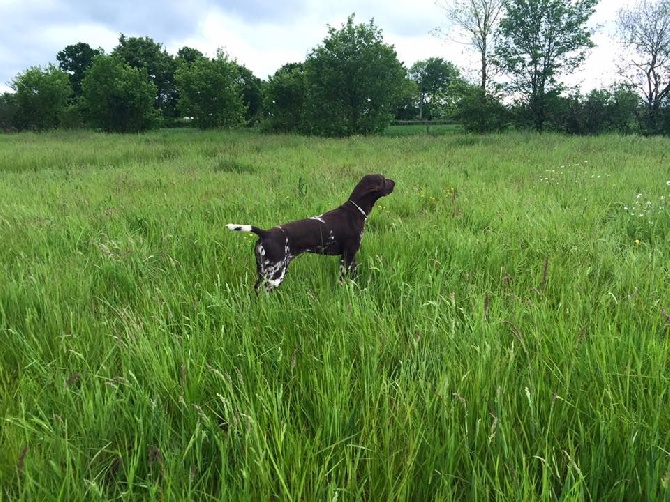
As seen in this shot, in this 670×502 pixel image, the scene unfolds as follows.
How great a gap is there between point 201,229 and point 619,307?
11.8 ft

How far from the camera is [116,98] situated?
97.2 feet

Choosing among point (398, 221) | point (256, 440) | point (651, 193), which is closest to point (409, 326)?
point (256, 440)

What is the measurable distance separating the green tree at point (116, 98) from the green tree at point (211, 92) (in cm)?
362

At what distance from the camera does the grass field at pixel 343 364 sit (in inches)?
47.1

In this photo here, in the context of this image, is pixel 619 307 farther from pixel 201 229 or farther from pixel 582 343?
pixel 201 229

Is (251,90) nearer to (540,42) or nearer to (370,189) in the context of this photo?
(540,42)

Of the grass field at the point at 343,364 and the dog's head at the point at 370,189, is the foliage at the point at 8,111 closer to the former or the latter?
the grass field at the point at 343,364

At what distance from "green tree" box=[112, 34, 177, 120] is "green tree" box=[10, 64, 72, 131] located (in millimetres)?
20643

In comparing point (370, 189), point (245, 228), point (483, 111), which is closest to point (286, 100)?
point (483, 111)

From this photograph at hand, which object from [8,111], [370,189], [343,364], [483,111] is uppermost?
[8,111]

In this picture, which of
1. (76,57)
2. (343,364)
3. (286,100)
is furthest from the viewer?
(76,57)

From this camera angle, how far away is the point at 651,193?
5.70m

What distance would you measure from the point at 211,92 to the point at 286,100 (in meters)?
5.42

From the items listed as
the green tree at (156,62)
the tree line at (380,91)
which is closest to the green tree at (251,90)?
the green tree at (156,62)
